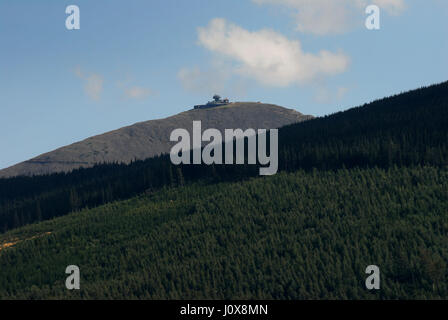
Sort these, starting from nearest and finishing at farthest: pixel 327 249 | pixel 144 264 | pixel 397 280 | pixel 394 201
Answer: pixel 397 280 → pixel 327 249 → pixel 144 264 → pixel 394 201

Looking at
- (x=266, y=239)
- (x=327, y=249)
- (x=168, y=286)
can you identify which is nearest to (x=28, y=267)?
(x=168, y=286)

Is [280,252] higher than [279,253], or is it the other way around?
[280,252]

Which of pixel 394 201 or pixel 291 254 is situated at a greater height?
pixel 394 201

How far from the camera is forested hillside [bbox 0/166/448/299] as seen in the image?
412ft

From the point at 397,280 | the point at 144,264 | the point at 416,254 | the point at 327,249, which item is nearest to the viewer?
the point at 397,280

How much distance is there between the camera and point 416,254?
132m

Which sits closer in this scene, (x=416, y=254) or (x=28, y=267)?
(x=416, y=254)

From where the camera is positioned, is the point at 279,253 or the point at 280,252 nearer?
the point at 280,252

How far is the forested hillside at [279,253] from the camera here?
12569 cm

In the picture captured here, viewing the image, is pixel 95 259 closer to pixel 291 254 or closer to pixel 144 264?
pixel 144 264

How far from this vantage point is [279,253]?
15125 cm

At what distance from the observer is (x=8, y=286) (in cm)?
16425

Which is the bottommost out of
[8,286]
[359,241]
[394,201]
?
[8,286]

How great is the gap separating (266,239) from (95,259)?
162ft
